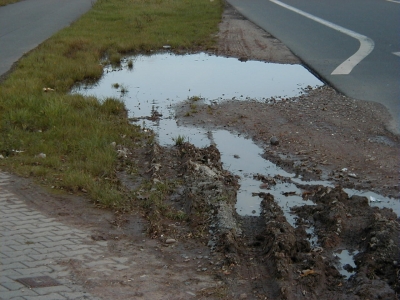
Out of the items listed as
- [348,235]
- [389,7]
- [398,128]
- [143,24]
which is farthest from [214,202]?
[389,7]

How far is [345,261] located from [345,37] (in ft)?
38.8

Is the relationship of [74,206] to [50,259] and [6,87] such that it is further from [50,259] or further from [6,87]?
[6,87]

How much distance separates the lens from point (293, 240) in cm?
495

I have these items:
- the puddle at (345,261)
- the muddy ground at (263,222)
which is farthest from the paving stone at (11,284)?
the puddle at (345,261)

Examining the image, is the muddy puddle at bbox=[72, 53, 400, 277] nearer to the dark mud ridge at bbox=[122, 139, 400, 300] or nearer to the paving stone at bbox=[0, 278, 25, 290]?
the dark mud ridge at bbox=[122, 139, 400, 300]

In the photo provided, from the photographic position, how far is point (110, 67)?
13219mm

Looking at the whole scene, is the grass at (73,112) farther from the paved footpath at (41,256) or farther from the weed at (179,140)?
the paved footpath at (41,256)

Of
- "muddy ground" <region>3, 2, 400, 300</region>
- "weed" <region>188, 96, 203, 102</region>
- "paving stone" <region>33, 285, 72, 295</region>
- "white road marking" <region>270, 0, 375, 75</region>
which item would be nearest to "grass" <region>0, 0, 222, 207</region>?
"muddy ground" <region>3, 2, 400, 300</region>

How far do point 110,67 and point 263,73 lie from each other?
3.55m

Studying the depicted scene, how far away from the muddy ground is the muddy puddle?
15 cm

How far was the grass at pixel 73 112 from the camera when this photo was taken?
679 centimetres

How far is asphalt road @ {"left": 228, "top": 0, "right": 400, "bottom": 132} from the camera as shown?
418 inches

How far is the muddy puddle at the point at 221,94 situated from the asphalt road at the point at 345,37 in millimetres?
824

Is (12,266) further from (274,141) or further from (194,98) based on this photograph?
(194,98)
